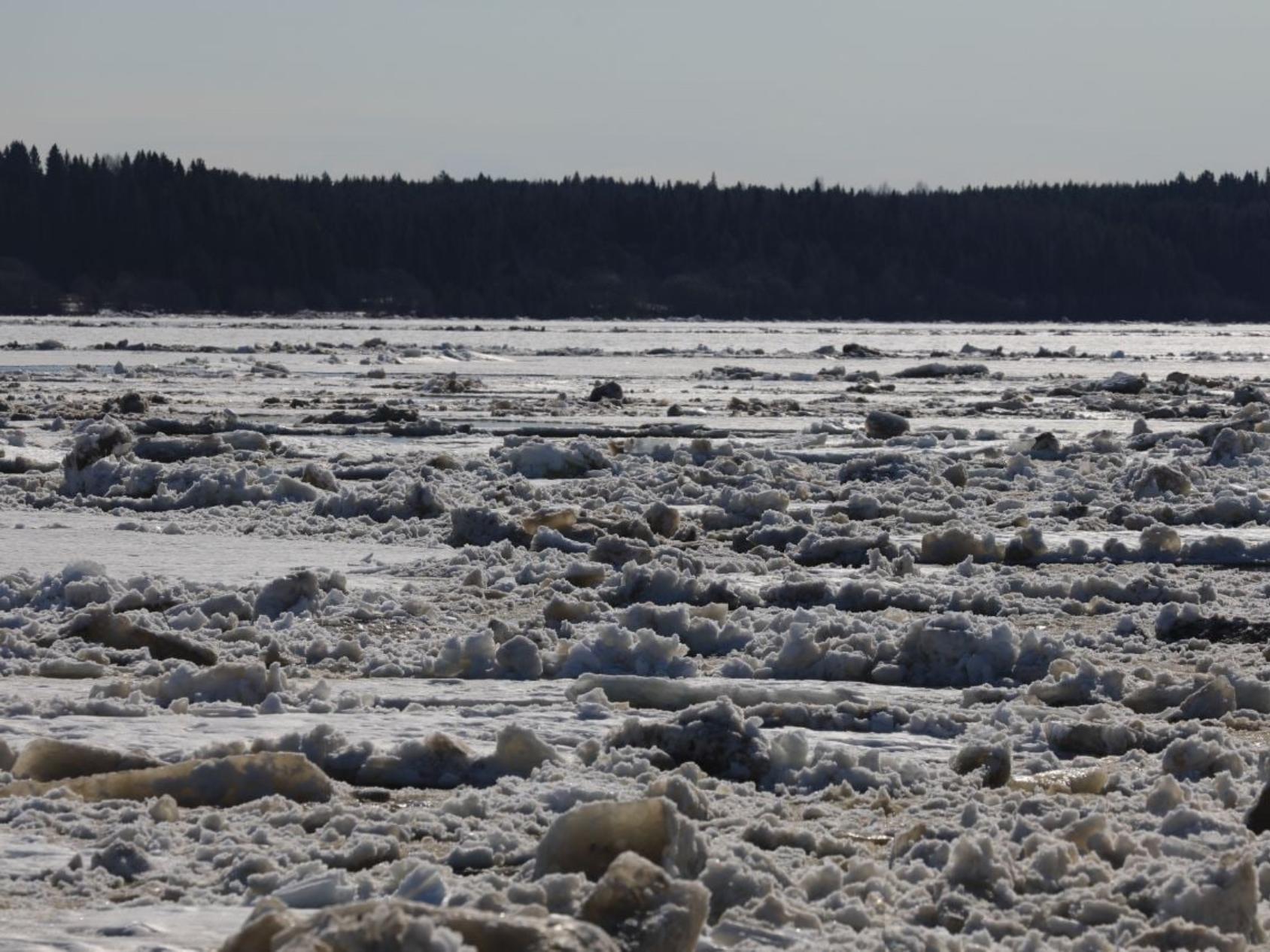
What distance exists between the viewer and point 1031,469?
10594 mm

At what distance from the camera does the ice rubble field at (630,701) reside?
2.79 m

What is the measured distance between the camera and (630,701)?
458 cm

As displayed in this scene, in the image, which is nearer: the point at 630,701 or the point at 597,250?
the point at 630,701

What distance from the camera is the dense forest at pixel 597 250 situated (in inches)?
3691

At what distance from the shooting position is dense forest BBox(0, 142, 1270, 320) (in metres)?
93.8

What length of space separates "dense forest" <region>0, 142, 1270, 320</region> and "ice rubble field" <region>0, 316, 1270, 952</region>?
79.1 meters

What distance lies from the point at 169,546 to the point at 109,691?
312 cm

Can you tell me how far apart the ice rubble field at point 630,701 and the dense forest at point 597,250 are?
79133mm

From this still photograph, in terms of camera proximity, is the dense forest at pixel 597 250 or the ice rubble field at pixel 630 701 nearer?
the ice rubble field at pixel 630 701

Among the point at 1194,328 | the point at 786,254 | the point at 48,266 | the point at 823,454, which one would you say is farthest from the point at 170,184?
the point at 823,454

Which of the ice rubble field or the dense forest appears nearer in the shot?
the ice rubble field

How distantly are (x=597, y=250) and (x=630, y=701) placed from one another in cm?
10319

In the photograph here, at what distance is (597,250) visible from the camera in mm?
106875

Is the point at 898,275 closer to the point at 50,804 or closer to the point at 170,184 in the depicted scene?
the point at 170,184
